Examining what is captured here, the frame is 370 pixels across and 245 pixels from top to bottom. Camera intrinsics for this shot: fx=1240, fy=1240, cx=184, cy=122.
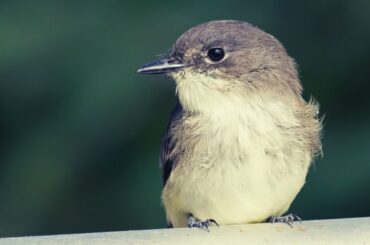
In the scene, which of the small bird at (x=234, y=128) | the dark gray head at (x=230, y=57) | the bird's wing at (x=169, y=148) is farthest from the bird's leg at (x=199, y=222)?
the dark gray head at (x=230, y=57)

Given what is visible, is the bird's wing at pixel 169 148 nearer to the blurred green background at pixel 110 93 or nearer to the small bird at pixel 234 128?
the small bird at pixel 234 128

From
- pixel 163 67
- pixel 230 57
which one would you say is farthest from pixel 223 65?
pixel 163 67

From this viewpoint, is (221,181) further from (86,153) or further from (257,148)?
(86,153)

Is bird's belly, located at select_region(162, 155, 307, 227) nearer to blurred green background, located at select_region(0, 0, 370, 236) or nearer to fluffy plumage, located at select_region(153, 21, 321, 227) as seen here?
fluffy plumage, located at select_region(153, 21, 321, 227)

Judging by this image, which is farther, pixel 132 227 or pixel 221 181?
pixel 132 227

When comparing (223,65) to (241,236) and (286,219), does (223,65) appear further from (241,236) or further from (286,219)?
(241,236)

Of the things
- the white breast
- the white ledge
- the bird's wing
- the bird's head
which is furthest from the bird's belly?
the white ledge

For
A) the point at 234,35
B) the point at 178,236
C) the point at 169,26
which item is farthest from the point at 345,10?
the point at 178,236
